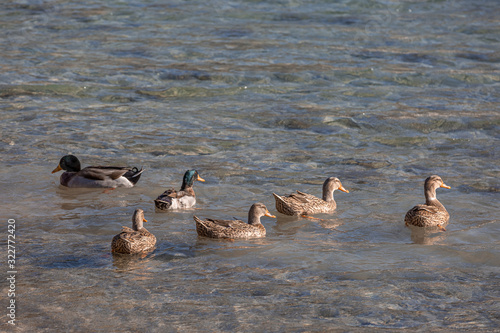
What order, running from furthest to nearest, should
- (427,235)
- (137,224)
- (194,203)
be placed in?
(194,203), (427,235), (137,224)

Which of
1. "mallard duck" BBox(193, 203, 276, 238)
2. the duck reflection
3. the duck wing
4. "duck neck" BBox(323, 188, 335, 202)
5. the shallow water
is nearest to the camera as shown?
the shallow water

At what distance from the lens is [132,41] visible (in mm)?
25875

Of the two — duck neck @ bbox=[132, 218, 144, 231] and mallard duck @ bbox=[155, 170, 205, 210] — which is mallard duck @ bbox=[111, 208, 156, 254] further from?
mallard duck @ bbox=[155, 170, 205, 210]

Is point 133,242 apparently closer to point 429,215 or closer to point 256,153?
point 429,215

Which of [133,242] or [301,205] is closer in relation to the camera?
[133,242]

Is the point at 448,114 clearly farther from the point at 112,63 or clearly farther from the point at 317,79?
the point at 112,63

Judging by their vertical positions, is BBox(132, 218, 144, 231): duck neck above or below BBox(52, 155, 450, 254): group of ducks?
above

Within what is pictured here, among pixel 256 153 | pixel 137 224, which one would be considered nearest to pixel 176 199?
pixel 137 224

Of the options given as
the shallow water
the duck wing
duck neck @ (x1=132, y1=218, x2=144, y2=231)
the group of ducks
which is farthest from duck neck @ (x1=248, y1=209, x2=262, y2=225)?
the duck wing

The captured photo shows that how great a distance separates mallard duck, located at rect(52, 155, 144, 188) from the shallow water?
226 millimetres

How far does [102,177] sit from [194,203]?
2.01 m

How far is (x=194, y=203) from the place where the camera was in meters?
11.9

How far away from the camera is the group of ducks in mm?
9656

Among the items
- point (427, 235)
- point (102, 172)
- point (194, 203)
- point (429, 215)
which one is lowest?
point (427, 235)
